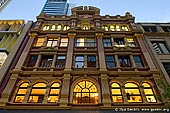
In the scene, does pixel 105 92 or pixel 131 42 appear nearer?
pixel 105 92

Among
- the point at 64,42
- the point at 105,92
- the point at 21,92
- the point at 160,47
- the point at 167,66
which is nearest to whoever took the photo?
the point at 105,92

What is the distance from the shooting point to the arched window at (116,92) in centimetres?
1495

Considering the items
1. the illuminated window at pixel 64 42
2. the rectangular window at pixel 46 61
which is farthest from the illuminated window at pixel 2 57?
the illuminated window at pixel 64 42

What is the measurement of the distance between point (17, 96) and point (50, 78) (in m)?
3.18

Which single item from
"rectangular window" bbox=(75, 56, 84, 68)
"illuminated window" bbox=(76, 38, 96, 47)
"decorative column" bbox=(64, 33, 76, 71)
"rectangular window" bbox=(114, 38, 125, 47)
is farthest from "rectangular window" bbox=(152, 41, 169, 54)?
"decorative column" bbox=(64, 33, 76, 71)

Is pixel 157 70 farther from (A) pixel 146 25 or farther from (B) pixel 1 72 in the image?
(B) pixel 1 72

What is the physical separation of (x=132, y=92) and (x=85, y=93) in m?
4.11

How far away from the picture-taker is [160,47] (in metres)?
20.8

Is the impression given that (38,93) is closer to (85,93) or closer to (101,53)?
(85,93)

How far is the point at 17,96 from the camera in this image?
602 inches

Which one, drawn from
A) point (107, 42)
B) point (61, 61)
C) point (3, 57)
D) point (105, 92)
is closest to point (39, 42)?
point (3, 57)

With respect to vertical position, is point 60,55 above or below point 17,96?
above

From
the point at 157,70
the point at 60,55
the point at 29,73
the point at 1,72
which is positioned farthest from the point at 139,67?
the point at 1,72

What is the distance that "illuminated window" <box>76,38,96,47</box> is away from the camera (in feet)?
68.2
